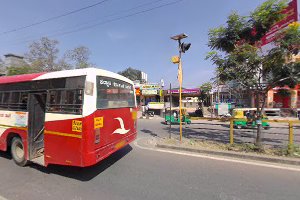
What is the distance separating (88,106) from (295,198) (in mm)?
4523

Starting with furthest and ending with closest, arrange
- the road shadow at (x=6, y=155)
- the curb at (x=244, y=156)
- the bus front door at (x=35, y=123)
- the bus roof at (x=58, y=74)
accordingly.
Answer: the road shadow at (x=6, y=155) → the curb at (x=244, y=156) → the bus front door at (x=35, y=123) → the bus roof at (x=58, y=74)

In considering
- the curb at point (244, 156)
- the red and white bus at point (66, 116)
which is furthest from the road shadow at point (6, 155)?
the curb at point (244, 156)

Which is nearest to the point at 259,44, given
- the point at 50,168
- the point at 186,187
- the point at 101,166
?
the point at 186,187

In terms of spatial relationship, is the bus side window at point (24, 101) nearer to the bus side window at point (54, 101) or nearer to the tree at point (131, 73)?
the bus side window at point (54, 101)

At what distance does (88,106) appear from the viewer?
4.49 metres

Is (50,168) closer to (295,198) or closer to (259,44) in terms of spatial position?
(295,198)

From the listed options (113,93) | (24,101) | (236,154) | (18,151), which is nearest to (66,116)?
(113,93)

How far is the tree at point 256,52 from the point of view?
6.16m

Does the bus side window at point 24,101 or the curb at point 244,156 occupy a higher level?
the bus side window at point 24,101

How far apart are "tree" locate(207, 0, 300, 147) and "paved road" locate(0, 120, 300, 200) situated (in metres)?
2.19

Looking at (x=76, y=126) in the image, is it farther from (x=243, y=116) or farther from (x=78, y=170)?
(x=243, y=116)

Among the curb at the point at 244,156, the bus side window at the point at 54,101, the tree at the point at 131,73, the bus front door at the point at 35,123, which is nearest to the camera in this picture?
the bus side window at the point at 54,101

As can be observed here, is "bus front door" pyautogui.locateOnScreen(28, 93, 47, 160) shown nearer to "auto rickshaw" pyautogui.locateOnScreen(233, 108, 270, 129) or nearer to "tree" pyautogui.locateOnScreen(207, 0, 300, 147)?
"tree" pyautogui.locateOnScreen(207, 0, 300, 147)

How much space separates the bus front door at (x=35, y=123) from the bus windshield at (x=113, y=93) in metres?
1.63
